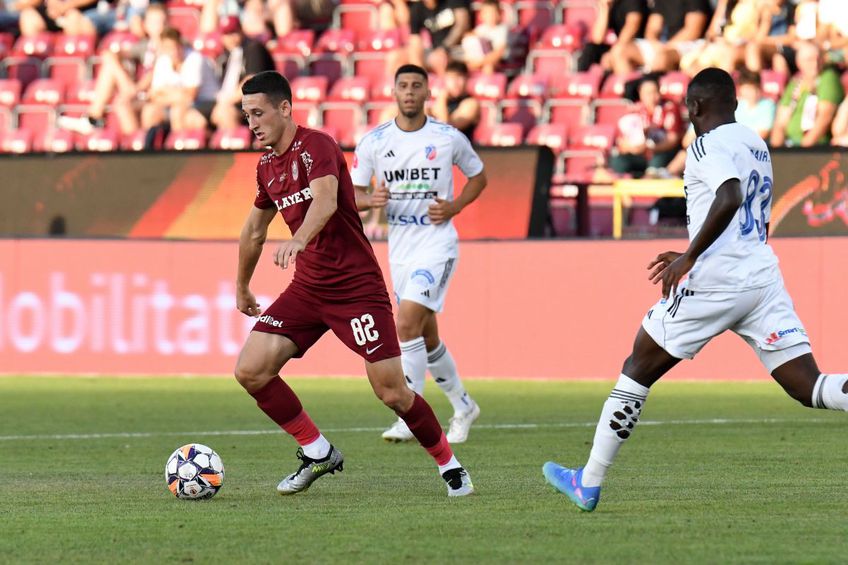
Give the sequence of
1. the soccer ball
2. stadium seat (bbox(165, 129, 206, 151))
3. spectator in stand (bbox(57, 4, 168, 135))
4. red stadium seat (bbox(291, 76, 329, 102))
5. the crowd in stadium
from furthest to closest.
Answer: spectator in stand (bbox(57, 4, 168, 135)) → red stadium seat (bbox(291, 76, 329, 102)) → stadium seat (bbox(165, 129, 206, 151)) → the crowd in stadium → the soccer ball

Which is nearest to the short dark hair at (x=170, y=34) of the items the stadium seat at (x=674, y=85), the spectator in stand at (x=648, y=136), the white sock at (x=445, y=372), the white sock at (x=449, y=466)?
the spectator in stand at (x=648, y=136)

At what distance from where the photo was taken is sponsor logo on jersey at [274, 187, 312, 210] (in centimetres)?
782

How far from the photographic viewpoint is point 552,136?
19.7m

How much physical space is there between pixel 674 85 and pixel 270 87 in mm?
12147

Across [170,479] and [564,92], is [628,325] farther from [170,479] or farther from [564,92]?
[170,479]

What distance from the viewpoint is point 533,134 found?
19.9m

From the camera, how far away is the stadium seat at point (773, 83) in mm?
18516

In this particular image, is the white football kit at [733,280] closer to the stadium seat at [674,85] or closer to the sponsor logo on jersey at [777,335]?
the sponsor logo on jersey at [777,335]

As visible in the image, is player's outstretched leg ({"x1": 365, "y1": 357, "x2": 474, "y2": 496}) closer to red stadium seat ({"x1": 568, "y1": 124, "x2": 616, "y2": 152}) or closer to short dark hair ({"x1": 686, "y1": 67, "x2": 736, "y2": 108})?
short dark hair ({"x1": 686, "y1": 67, "x2": 736, "y2": 108})

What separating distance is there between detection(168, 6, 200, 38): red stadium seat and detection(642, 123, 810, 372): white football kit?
18.4m

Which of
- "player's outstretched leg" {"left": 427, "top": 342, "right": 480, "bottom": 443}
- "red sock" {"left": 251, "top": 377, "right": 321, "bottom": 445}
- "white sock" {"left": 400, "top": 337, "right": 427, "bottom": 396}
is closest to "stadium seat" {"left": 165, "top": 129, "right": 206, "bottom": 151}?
"player's outstretched leg" {"left": 427, "top": 342, "right": 480, "bottom": 443}

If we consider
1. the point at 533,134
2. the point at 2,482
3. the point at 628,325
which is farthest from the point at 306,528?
the point at 533,134

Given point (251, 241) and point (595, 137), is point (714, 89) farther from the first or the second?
point (595, 137)

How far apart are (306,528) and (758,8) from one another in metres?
14.4
